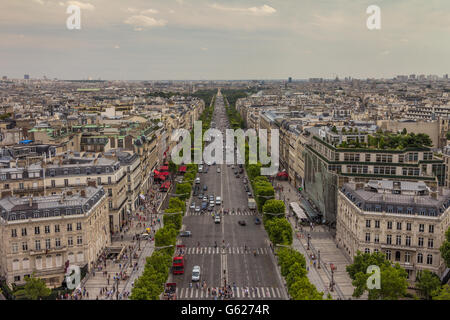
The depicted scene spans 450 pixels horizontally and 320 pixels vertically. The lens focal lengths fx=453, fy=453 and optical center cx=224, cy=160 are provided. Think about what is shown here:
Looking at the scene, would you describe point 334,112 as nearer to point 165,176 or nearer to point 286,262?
point 165,176

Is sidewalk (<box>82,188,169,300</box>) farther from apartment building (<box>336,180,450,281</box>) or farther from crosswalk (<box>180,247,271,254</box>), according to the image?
apartment building (<box>336,180,450,281</box>)

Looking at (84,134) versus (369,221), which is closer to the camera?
(369,221)

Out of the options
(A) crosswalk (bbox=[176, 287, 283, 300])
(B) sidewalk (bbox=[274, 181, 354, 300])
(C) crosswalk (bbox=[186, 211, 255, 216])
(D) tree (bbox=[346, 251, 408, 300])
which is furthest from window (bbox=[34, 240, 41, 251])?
(D) tree (bbox=[346, 251, 408, 300])

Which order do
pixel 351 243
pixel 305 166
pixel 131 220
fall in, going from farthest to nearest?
pixel 305 166
pixel 131 220
pixel 351 243

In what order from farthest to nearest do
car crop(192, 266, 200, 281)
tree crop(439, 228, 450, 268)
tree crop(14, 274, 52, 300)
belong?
car crop(192, 266, 200, 281) → tree crop(439, 228, 450, 268) → tree crop(14, 274, 52, 300)
